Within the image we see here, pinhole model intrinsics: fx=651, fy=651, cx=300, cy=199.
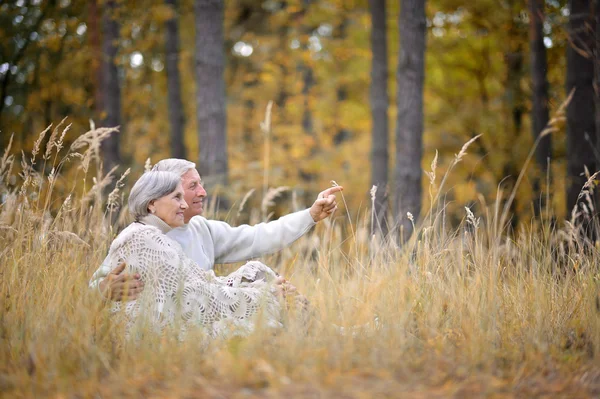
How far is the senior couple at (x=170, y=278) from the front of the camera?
3.38 metres

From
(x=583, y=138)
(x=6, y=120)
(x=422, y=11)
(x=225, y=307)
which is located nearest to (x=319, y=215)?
(x=225, y=307)

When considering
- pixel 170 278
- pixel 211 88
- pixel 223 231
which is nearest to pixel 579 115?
pixel 211 88

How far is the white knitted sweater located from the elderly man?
238 millimetres

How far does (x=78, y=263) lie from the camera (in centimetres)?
416

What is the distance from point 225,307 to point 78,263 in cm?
123

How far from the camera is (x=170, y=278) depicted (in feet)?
11.2

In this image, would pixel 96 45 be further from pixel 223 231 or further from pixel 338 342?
pixel 338 342

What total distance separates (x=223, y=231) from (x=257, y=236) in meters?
0.22

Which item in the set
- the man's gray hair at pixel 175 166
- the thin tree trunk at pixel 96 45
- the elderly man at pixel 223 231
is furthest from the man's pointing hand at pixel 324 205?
the thin tree trunk at pixel 96 45

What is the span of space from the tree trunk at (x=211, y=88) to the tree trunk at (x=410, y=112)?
2.25 meters

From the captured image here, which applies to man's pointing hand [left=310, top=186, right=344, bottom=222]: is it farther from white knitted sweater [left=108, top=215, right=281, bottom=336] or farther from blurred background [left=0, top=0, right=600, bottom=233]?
blurred background [left=0, top=0, right=600, bottom=233]

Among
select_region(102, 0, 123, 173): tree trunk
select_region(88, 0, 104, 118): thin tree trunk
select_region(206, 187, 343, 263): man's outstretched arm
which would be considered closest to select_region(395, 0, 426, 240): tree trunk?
select_region(206, 187, 343, 263): man's outstretched arm

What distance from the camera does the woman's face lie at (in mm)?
3623

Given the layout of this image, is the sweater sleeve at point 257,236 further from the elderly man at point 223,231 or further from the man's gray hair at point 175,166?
the man's gray hair at point 175,166
